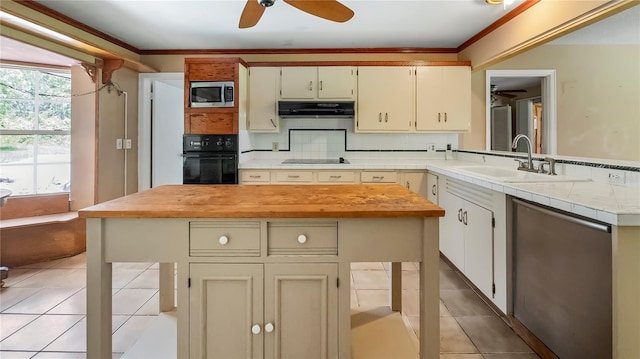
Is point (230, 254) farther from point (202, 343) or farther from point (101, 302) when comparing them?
point (101, 302)

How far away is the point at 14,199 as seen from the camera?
343cm


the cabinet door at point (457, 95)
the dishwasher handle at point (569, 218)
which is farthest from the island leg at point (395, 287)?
the cabinet door at point (457, 95)

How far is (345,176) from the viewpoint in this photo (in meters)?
3.70

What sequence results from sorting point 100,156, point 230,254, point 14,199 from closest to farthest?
point 230,254, point 14,199, point 100,156

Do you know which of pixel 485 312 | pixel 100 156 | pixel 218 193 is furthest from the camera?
pixel 100 156

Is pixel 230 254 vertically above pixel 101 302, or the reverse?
pixel 230 254

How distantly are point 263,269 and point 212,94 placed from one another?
2.87m

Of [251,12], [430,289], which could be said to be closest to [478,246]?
[430,289]

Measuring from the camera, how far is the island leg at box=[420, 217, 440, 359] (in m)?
1.35

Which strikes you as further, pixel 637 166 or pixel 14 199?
pixel 14 199

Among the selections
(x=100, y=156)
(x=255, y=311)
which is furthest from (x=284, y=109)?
(x=255, y=311)

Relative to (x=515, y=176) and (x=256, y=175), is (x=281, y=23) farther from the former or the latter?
(x=515, y=176)

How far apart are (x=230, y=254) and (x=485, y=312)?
188 cm

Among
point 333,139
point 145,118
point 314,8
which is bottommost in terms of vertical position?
point 333,139
